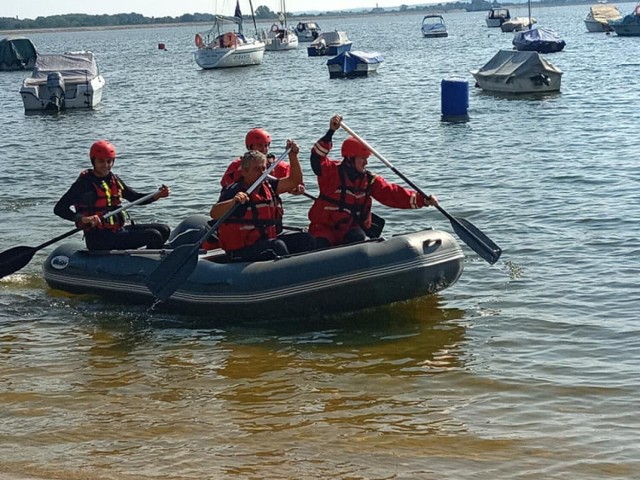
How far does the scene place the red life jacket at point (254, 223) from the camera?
8914 mm

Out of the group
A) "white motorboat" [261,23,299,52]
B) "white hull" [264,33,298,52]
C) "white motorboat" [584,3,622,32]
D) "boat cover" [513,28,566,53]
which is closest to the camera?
"boat cover" [513,28,566,53]

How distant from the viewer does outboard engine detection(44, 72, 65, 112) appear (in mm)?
30772

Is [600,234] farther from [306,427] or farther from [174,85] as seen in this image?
[174,85]

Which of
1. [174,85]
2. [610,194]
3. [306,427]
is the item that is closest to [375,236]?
[306,427]

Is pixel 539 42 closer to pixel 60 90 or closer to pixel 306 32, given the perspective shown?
pixel 60 90

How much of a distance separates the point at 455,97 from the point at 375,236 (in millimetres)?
14266

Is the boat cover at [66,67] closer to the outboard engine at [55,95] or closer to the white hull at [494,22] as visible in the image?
the outboard engine at [55,95]

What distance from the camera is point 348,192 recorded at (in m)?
9.05

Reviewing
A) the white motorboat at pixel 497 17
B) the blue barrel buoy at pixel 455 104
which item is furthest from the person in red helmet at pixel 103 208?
the white motorboat at pixel 497 17

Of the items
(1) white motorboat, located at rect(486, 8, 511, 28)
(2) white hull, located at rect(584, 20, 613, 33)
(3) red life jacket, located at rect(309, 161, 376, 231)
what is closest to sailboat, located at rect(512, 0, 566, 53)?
(2) white hull, located at rect(584, 20, 613, 33)

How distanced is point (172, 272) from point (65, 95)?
23.9m

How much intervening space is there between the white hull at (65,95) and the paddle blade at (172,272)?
23477 mm

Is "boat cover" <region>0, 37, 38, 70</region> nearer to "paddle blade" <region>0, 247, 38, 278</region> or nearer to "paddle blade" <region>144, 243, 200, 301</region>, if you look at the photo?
"paddle blade" <region>0, 247, 38, 278</region>

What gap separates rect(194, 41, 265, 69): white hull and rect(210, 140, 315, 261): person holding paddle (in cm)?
4065
